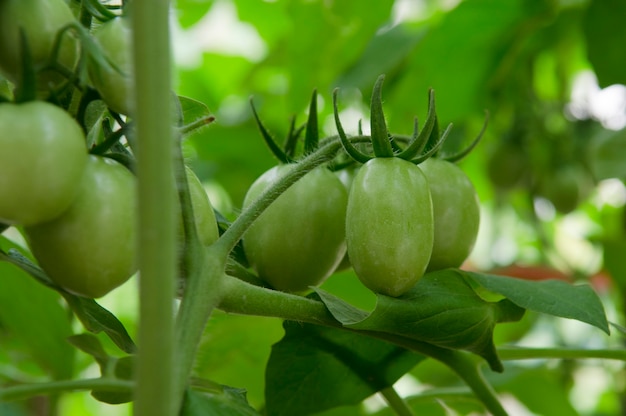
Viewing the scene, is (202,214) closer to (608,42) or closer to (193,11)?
(608,42)

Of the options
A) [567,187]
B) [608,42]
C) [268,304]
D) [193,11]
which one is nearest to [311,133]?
[268,304]

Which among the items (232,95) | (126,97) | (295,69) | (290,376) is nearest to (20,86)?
(126,97)

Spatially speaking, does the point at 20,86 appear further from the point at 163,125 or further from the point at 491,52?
the point at 491,52

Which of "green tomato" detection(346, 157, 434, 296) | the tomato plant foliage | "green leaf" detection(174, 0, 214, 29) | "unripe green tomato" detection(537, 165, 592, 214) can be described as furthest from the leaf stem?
"green leaf" detection(174, 0, 214, 29)

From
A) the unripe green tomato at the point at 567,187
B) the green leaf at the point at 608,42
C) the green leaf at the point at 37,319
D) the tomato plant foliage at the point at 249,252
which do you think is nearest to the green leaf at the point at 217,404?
the tomato plant foliage at the point at 249,252

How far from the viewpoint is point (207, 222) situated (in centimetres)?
35

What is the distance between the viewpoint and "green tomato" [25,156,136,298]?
→ 29 centimetres

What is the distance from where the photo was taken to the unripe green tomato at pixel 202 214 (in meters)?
0.34

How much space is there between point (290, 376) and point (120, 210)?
0.60 feet

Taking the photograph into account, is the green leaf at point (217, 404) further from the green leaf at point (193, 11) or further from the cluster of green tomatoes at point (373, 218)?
the green leaf at point (193, 11)

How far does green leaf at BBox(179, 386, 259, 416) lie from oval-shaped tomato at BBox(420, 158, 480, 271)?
126 millimetres

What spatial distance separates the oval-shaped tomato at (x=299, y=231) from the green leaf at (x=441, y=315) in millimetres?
45

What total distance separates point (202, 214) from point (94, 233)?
0.06 m

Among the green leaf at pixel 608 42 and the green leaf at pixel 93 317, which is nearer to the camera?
the green leaf at pixel 93 317
